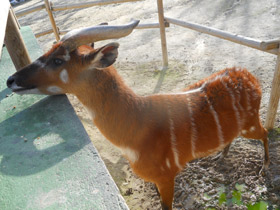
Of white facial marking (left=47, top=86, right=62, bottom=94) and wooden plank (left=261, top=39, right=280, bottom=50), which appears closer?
white facial marking (left=47, top=86, right=62, bottom=94)

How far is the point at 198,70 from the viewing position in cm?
418

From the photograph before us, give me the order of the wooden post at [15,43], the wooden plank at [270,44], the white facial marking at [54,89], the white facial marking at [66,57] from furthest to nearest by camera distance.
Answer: the wooden post at [15,43] → the wooden plank at [270,44] → the white facial marking at [54,89] → the white facial marking at [66,57]

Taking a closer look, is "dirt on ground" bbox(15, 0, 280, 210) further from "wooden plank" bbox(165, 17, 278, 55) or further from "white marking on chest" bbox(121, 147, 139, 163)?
"wooden plank" bbox(165, 17, 278, 55)

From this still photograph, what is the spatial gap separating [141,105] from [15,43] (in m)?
1.67

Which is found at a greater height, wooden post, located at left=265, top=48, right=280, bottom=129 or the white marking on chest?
the white marking on chest

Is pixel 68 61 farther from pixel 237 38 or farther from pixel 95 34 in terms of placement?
pixel 237 38

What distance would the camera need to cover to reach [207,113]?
6.40 feet

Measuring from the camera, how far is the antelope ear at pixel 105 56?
5.41ft

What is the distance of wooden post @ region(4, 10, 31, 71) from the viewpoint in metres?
2.60

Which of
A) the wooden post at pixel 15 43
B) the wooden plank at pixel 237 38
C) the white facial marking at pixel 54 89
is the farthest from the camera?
the wooden post at pixel 15 43

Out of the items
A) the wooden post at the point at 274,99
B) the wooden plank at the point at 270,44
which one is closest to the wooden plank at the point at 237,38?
the wooden plank at the point at 270,44

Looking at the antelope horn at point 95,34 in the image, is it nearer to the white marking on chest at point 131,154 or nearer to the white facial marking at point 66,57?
the white facial marking at point 66,57

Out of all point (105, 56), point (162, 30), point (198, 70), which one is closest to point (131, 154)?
point (105, 56)

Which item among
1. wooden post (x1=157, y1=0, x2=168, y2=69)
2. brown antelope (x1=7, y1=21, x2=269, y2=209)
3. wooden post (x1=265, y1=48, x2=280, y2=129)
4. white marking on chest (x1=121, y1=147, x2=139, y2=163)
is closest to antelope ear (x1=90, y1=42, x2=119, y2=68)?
brown antelope (x1=7, y1=21, x2=269, y2=209)
